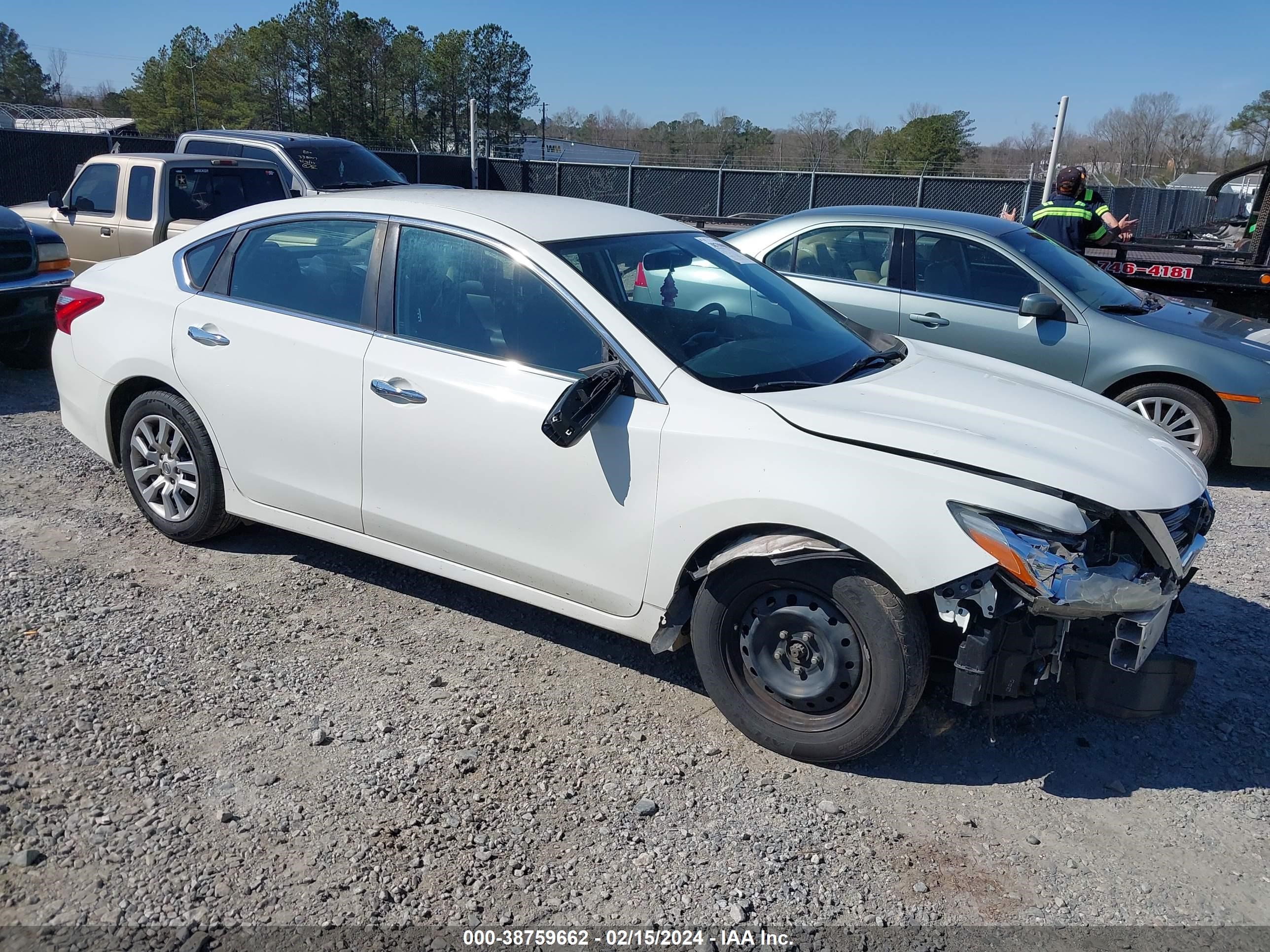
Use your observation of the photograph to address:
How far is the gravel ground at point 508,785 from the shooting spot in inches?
110

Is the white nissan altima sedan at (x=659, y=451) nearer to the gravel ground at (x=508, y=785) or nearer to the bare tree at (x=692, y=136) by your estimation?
the gravel ground at (x=508, y=785)

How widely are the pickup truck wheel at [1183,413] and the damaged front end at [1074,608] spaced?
12.0ft

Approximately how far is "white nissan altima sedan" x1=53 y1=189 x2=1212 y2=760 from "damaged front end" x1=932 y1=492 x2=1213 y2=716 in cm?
1

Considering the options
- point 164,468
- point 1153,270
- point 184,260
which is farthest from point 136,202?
point 1153,270

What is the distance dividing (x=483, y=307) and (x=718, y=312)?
0.95 metres

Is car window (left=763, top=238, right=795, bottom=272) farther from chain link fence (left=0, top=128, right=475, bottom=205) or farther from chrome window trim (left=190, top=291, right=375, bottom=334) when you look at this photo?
chain link fence (left=0, top=128, right=475, bottom=205)

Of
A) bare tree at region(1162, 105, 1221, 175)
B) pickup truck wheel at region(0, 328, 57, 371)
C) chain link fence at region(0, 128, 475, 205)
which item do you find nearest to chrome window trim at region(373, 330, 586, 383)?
pickup truck wheel at region(0, 328, 57, 371)

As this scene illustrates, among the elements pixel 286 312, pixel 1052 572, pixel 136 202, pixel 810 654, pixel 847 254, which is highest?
pixel 847 254

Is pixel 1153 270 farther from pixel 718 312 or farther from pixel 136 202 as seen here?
pixel 136 202

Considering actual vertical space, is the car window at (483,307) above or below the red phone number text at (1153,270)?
below

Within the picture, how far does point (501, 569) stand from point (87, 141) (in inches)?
869

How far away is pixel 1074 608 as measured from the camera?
3.07 meters

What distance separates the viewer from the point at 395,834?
9.87ft

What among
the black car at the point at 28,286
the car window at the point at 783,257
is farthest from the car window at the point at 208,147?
the car window at the point at 783,257
